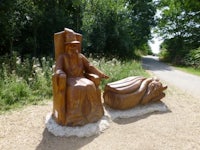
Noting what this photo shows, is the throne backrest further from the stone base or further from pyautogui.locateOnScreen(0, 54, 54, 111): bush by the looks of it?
pyautogui.locateOnScreen(0, 54, 54, 111): bush

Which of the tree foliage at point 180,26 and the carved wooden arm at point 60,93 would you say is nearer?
the carved wooden arm at point 60,93

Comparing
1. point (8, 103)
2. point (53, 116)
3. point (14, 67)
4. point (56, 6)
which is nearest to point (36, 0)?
→ point (56, 6)

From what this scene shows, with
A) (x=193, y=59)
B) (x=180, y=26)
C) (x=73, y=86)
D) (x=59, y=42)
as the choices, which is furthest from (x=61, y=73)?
(x=180, y=26)

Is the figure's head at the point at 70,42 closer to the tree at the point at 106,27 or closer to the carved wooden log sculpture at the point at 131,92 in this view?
the carved wooden log sculpture at the point at 131,92

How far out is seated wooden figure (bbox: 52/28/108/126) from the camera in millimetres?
4734

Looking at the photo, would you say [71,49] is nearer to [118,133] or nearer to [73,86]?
[73,86]

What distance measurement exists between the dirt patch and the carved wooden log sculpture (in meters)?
0.39

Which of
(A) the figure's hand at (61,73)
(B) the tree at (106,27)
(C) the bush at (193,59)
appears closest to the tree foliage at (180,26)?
(C) the bush at (193,59)

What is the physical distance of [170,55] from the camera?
24.6 m

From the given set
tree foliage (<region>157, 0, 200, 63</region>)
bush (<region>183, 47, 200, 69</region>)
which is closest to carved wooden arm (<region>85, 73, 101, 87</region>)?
bush (<region>183, 47, 200, 69</region>)

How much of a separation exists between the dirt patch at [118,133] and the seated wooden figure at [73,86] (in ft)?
1.27

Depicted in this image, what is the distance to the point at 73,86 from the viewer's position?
475cm

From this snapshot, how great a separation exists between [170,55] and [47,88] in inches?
751

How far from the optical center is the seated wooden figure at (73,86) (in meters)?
4.73
